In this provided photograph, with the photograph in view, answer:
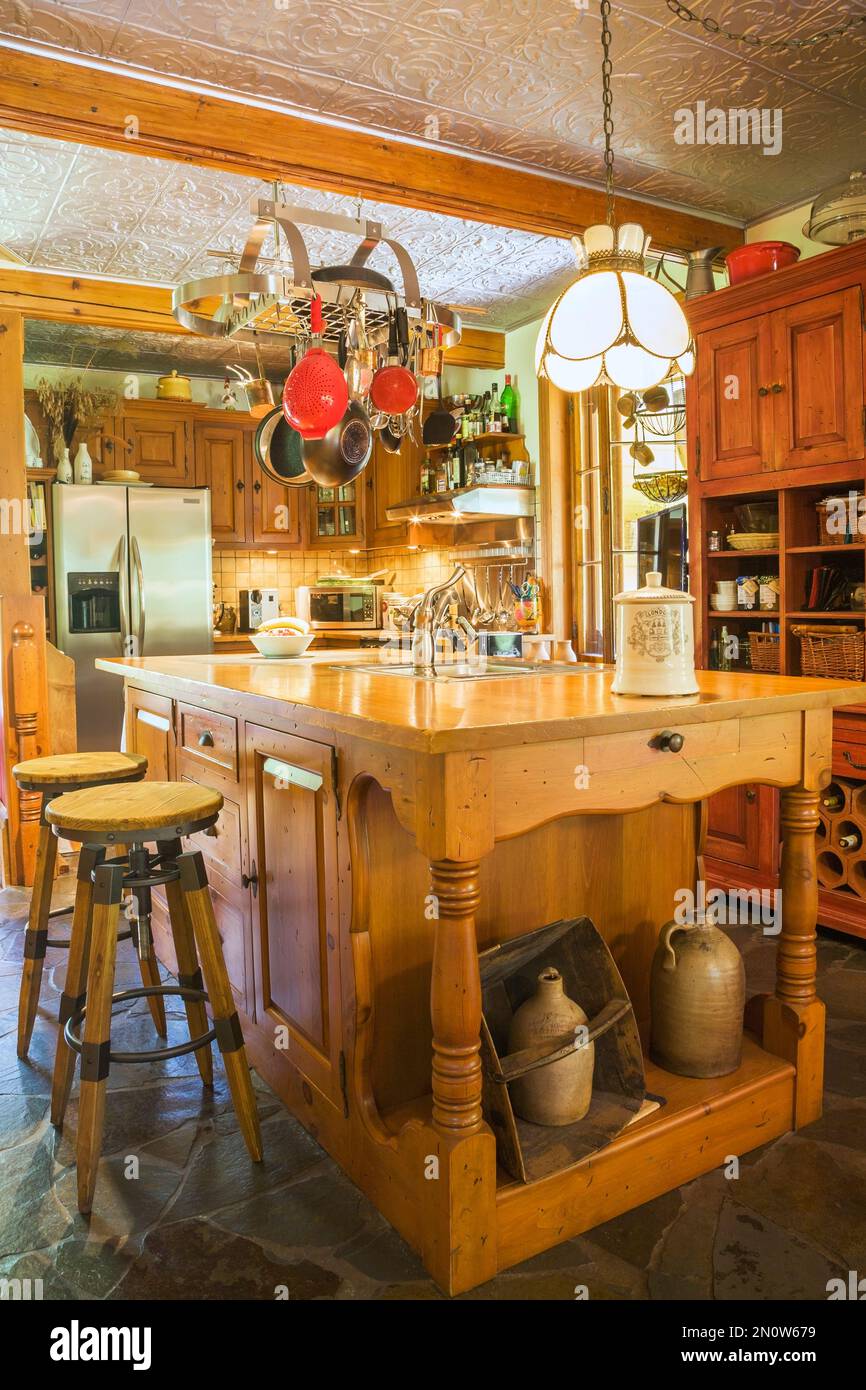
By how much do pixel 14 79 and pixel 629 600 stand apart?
2.60m

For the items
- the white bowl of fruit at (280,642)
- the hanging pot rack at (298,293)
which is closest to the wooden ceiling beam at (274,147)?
the hanging pot rack at (298,293)

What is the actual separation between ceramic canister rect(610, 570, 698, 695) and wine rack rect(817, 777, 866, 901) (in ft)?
5.57

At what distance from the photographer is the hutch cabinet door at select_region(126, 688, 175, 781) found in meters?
2.88

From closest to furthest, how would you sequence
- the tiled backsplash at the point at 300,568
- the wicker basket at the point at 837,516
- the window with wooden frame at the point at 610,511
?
the wicker basket at the point at 837,516
the window with wooden frame at the point at 610,511
the tiled backsplash at the point at 300,568

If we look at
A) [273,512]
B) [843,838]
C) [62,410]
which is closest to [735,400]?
[843,838]

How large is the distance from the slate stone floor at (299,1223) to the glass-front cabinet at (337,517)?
5.19m

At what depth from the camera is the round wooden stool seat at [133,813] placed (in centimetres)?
189

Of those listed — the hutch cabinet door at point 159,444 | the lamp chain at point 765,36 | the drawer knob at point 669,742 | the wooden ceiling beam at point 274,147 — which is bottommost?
the drawer knob at point 669,742

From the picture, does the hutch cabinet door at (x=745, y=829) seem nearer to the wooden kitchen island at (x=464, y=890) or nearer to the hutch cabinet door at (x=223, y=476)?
the wooden kitchen island at (x=464, y=890)

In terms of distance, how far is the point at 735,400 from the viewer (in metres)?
3.61

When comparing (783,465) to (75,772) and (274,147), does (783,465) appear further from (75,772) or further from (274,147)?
(75,772)

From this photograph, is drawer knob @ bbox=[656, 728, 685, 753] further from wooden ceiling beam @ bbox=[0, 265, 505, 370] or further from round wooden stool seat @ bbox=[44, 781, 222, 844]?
wooden ceiling beam @ bbox=[0, 265, 505, 370]

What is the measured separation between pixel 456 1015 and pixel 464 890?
0.22m
